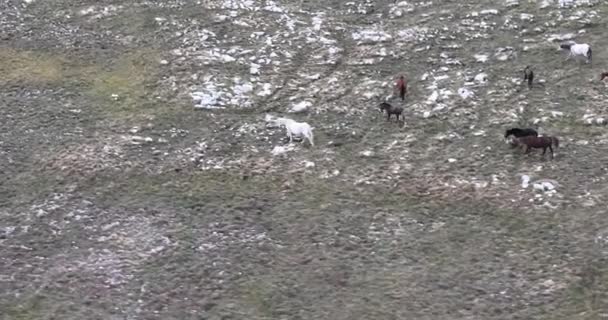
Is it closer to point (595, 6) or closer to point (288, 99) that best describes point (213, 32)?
point (288, 99)

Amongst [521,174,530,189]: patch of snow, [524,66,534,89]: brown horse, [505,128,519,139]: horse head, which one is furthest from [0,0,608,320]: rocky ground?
[505,128,519,139]: horse head

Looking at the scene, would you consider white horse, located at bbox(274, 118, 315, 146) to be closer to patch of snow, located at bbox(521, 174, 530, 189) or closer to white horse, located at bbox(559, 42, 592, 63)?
patch of snow, located at bbox(521, 174, 530, 189)

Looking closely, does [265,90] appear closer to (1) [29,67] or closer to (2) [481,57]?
(2) [481,57]

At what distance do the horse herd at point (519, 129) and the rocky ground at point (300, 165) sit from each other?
22 centimetres

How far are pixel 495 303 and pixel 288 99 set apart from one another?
8.05 meters

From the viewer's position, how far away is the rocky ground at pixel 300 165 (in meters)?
12.8

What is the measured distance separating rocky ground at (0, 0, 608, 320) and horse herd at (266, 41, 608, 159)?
0.22 meters

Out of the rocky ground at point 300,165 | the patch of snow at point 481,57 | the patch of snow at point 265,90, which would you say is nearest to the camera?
the rocky ground at point 300,165

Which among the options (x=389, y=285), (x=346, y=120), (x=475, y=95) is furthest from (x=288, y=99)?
(x=389, y=285)

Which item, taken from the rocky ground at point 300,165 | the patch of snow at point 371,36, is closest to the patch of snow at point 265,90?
the rocky ground at point 300,165

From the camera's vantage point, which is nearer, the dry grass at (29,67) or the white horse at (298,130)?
the white horse at (298,130)

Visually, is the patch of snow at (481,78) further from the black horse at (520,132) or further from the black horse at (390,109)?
the black horse at (520,132)

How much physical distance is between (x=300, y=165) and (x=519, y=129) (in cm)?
430

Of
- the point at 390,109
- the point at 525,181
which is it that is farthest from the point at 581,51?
the point at 525,181
